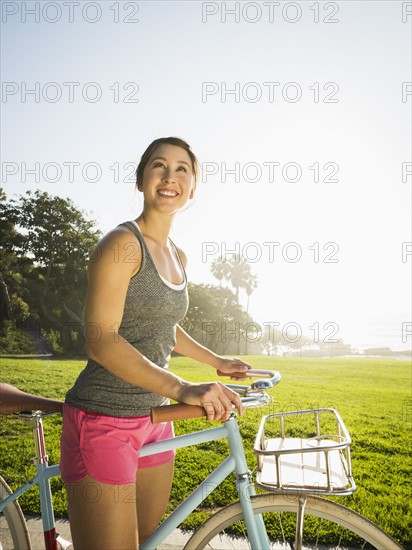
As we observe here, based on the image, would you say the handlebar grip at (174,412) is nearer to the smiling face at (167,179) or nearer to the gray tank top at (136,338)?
the gray tank top at (136,338)

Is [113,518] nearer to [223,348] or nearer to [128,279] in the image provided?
[128,279]

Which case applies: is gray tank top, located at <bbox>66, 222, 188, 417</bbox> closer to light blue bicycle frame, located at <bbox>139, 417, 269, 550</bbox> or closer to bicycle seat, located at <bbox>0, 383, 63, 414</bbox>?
light blue bicycle frame, located at <bbox>139, 417, 269, 550</bbox>

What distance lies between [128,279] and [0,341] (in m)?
26.4

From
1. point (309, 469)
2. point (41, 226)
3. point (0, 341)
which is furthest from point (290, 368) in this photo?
point (41, 226)

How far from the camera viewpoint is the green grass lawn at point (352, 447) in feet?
14.3

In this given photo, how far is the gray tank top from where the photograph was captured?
1.71 m

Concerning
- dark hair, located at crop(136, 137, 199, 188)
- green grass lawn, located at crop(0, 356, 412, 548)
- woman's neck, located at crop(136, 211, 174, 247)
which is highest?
dark hair, located at crop(136, 137, 199, 188)

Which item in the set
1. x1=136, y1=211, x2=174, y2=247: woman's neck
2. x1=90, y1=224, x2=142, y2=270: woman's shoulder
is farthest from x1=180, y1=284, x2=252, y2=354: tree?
x1=90, y1=224, x2=142, y2=270: woman's shoulder

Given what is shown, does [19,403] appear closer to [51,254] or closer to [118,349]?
[118,349]

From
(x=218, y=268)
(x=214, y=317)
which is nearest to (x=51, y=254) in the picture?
(x=214, y=317)

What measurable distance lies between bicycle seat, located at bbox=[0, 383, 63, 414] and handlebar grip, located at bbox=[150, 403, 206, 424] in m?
0.66

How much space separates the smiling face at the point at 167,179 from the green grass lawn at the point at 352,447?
2.86 metres

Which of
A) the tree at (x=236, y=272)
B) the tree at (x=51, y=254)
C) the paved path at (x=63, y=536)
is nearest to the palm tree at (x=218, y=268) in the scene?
the tree at (x=236, y=272)

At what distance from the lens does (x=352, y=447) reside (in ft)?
22.8
